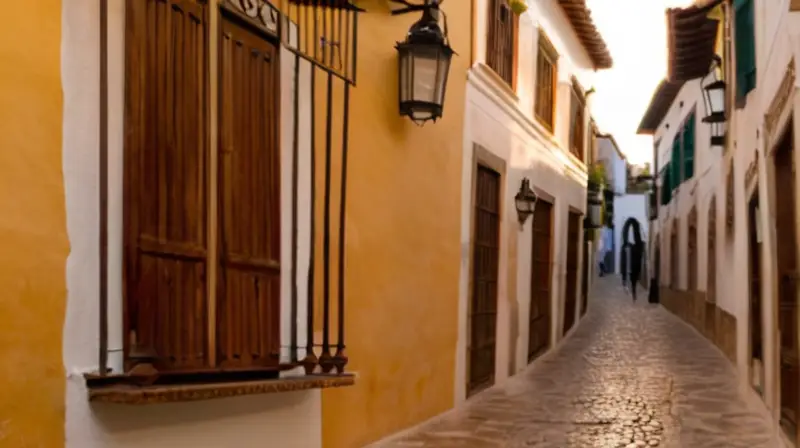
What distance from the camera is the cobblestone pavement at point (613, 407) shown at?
7590mm

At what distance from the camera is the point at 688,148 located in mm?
19219

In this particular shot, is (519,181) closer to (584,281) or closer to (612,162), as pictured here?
(584,281)

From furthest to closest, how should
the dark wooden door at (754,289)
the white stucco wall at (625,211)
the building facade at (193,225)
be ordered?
the white stucco wall at (625,211), the dark wooden door at (754,289), the building facade at (193,225)

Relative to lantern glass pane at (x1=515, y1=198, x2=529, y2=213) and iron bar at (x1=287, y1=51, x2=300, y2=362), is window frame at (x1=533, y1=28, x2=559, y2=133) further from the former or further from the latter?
iron bar at (x1=287, y1=51, x2=300, y2=362)

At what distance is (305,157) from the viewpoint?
18.9ft

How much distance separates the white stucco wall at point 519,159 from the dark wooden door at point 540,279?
0.33m

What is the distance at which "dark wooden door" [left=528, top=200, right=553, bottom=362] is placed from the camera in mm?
13266

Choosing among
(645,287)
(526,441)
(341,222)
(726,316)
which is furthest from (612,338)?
(645,287)

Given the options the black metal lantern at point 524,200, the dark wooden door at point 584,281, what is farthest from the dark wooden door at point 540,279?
the dark wooden door at point 584,281

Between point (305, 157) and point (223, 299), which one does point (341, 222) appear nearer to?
point (305, 157)

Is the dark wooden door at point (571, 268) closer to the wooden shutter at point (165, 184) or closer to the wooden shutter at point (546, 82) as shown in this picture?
the wooden shutter at point (546, 82)

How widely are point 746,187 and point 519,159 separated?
2998 millimetres

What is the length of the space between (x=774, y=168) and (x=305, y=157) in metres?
3.91

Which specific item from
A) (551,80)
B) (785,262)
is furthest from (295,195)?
(551,80)
